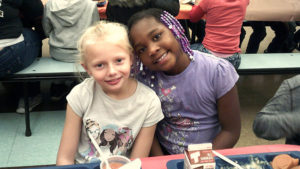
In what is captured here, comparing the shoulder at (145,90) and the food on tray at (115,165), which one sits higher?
the shoulder at (145,90)

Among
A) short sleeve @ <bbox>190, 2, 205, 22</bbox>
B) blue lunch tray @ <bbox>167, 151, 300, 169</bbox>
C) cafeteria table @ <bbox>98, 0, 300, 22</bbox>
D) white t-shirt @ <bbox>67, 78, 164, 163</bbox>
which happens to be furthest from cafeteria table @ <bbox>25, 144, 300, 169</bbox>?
cafeteria table @ <bbox>98, 0, 300, 22</bbox>

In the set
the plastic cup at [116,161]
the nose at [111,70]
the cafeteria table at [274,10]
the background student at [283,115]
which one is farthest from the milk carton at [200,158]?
the cafeteria table at [274,10]

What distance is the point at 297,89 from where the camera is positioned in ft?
3.17

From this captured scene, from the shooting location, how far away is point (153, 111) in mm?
1191

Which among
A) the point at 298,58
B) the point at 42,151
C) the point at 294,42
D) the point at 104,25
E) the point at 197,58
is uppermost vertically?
the point at 104,25

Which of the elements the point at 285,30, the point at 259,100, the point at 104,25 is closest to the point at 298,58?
the point at 259,100

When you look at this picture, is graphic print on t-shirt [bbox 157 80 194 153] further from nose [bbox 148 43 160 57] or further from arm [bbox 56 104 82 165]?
arm [bbox 56 104 82 165]

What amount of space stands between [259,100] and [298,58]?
0.58 metres

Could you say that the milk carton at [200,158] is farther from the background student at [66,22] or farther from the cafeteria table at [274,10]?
the cafeteria table at [274,10]

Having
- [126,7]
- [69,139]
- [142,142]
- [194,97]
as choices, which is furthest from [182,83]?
[126,7]

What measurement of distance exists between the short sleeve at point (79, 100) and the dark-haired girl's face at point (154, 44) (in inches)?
11.0

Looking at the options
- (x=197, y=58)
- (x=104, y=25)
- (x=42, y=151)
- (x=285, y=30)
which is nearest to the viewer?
(x=104, y=25)

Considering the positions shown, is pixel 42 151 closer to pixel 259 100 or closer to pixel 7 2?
pixel 7 2

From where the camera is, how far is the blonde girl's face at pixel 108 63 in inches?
41.4
